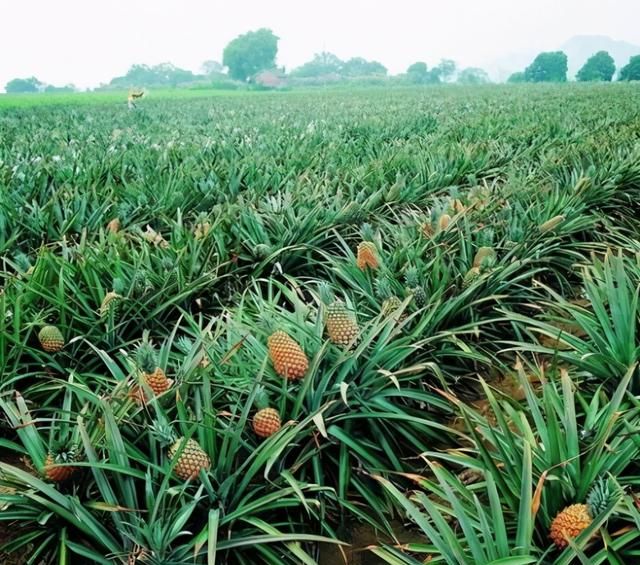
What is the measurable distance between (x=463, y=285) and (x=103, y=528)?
1765mm

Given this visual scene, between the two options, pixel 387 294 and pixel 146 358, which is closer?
Answer: pixel 146 358

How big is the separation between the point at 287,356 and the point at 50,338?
1015 millimetres

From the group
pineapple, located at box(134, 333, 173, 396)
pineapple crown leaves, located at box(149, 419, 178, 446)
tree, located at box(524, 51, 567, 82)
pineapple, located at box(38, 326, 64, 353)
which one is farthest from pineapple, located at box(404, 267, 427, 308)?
tree, located at box(524, 51, 567, 82)

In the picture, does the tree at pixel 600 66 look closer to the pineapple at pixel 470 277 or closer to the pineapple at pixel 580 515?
the pineapple at pixel 470 277

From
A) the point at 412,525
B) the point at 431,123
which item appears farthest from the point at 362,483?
the point at 431,123

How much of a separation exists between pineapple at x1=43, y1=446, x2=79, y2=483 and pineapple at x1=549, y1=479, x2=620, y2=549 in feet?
3.73

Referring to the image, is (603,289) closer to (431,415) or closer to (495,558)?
(431,415)

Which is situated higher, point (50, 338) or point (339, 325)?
point (339, 325)

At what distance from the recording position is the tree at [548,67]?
259 ft

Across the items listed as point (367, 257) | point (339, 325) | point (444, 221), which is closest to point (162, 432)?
point (339, 325)

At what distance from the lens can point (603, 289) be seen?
227 centimetres

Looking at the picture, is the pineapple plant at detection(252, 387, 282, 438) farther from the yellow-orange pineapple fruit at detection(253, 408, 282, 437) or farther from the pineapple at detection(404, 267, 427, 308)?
the pineapple at detection(404, 267, 427, 308)

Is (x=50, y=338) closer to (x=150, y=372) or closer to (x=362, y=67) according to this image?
(x=150, y=372)

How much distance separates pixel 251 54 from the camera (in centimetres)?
8412
